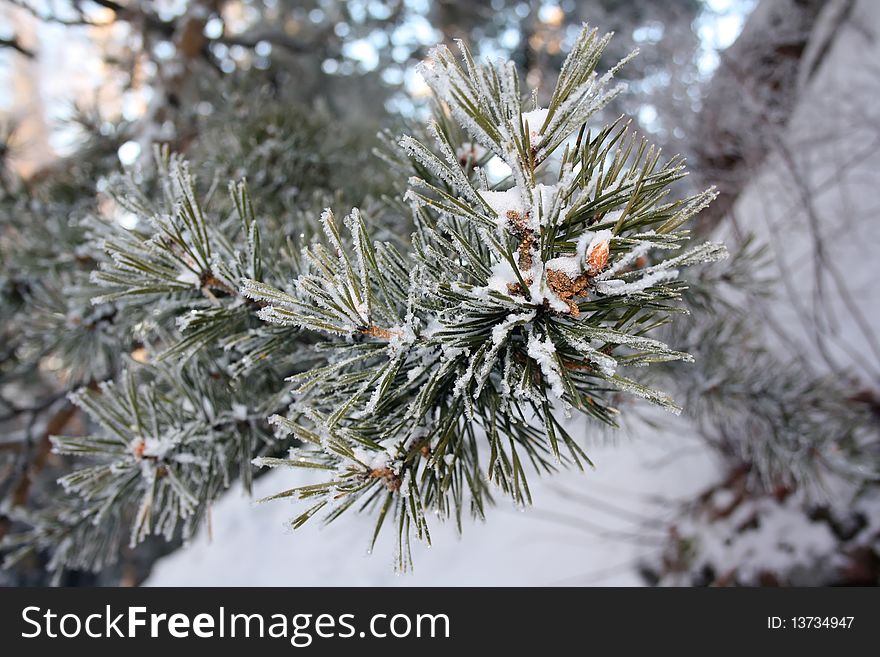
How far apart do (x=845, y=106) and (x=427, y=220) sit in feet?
7.26

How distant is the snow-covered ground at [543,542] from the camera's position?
2109mm

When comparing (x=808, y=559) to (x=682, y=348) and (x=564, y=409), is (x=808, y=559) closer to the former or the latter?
(x=682, y=348)

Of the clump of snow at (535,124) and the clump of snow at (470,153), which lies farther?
the clump of snow at (470,153)

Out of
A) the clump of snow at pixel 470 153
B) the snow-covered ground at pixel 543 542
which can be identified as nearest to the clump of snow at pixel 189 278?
the clump of snow at pixel 470 153

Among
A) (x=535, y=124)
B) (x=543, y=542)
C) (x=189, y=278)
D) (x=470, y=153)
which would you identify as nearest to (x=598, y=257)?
(x=535, y=124)

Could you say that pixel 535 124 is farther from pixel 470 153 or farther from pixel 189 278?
pixel 189 278

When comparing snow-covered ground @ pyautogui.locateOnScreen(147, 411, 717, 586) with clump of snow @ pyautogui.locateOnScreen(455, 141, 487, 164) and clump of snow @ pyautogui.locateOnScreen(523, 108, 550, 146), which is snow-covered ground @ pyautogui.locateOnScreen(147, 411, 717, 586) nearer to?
clump of snow @ pyautogui.locateOnScreen(455, 141, 487, 164)

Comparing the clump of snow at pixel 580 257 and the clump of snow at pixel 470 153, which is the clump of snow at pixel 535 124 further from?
the clump of snow at pixel 470 153

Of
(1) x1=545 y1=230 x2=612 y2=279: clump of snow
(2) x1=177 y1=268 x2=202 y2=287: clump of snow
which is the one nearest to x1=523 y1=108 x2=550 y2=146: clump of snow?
(1) x1=545 y1=230 x2=612 y2=279: clump of snow

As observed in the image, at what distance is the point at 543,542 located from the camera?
2.29 meters
